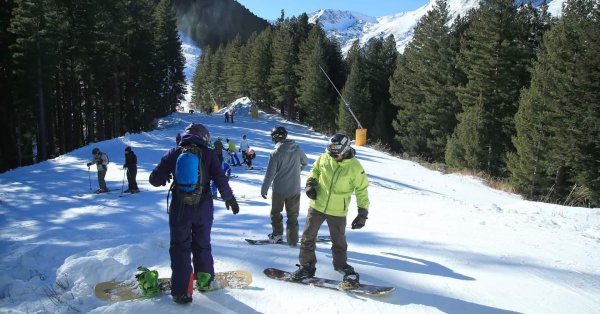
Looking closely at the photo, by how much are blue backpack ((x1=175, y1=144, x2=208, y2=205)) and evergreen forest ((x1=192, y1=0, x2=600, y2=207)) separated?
46.6ft

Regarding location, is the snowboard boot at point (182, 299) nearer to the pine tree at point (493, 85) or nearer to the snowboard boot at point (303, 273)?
the snowboard boot at point (303, 273)

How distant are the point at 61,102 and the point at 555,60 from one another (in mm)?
38334

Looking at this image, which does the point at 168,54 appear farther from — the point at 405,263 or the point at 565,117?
the point at 405,263

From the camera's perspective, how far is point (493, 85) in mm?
29531

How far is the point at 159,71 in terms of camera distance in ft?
174

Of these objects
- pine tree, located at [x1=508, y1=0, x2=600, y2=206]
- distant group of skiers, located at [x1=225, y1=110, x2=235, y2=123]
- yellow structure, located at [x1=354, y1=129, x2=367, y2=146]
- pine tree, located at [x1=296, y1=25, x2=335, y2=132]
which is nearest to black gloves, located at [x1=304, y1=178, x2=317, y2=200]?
pine tree, located at [x1=508, y1=0, x2=600, y2=206]

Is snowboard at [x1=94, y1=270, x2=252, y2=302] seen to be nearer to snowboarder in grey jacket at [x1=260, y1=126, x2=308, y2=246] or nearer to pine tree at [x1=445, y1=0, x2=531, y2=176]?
snowboarder in grey jacket at [x1=260, y1=126, x2=308, y2=246]

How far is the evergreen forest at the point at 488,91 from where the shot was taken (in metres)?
21.6

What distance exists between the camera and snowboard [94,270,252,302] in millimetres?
4539

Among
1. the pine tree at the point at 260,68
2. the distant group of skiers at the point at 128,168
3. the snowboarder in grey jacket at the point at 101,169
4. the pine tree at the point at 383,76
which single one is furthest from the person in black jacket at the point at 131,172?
the pine tree at the point at 260,68

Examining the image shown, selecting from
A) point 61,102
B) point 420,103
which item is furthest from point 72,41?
point 420,103

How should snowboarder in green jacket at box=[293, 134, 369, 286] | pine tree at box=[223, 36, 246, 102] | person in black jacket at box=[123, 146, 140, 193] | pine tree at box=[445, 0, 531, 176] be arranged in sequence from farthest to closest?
pine tree at box=[223, 36, 246, 102] → pine tree at box=[445, 0, 531, 176] → person in black jacket at box=[123, 146, 140, 193] → snowboarder in green jacket at box=[293, 134, 369, 286]

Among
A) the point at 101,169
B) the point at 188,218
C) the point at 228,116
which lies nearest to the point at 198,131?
the point at 188,218

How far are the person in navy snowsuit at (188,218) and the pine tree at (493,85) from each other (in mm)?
28932
